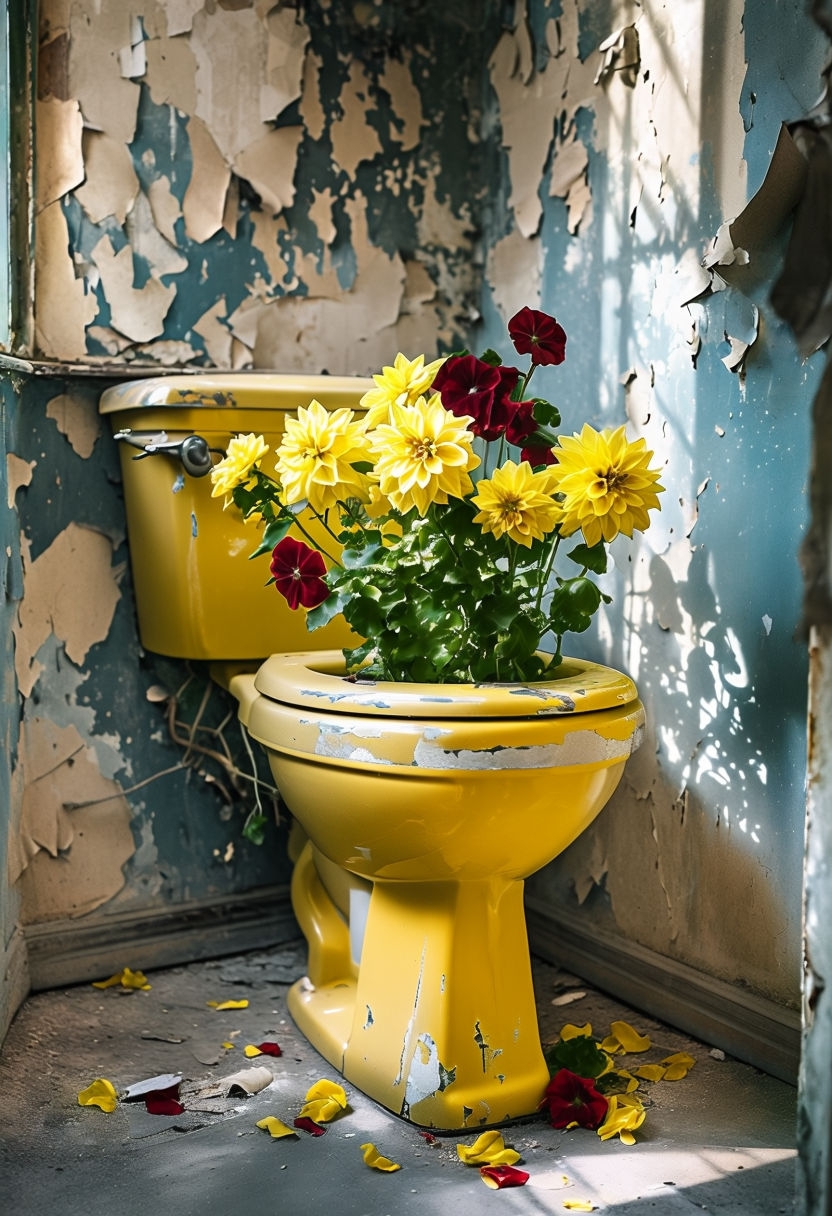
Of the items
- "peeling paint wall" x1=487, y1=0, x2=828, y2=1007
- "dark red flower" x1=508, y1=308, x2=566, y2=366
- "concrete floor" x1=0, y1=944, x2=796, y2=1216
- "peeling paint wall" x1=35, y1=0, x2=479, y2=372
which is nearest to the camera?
"concrete floor" x1=0, y1=944, x2=796, y2=1216

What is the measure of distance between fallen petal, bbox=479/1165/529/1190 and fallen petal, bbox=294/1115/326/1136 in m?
0.18

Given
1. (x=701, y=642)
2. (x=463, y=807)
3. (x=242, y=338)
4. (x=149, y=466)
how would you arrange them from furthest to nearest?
(x=242, y=338), (x=149, y=466), (x=701, y=642), (x=463, y=807)

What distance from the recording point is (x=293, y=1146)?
1127 mm

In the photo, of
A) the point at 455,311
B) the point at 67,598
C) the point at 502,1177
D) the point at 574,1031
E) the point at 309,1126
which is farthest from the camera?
the point at 455,311

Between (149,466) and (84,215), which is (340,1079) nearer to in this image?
(149,466)

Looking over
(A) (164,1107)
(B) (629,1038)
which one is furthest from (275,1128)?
(B) (629,1038)

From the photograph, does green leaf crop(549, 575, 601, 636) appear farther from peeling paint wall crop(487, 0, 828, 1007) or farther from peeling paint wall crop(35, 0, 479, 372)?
peeling paint wall crop(35, 0, 479, 372)

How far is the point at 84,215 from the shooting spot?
4.94ft

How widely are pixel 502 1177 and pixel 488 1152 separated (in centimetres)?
5

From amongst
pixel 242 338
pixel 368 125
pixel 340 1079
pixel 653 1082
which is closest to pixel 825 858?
pixel 653 1082

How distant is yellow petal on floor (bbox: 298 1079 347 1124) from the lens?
1.17 m

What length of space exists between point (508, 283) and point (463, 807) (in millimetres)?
989

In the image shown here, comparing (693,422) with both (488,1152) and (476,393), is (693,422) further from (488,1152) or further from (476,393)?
(488,1152)

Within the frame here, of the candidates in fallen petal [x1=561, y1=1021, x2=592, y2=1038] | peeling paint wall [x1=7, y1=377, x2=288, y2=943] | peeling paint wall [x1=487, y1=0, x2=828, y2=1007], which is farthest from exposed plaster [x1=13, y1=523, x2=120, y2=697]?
fallen petal [x1=561, y1=1021, x2=592, y2=1038]
